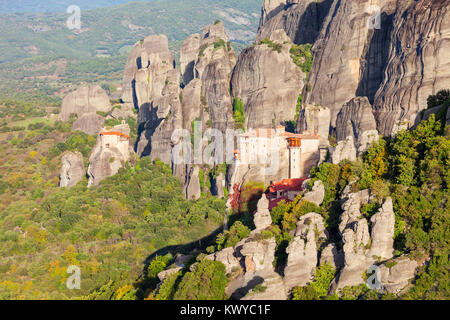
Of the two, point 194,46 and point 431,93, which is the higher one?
point 194,46

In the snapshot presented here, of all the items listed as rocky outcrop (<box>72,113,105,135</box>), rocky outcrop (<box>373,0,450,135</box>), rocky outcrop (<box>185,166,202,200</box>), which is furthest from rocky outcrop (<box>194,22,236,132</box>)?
rocky outcrop (<box>373,0,450,135</box>)

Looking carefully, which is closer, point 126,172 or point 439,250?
point 439,250

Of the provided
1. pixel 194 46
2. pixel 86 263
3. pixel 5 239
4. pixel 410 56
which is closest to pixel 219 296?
pixel 86 263

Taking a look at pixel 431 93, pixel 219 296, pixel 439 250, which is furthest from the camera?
pixel 431 93

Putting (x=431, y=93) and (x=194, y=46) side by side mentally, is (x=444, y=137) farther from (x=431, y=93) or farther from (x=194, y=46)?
(x=194, y=46)

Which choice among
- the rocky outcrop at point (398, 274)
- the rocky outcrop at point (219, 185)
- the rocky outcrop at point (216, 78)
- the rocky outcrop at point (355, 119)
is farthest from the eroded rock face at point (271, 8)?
the rocky outcrop at point (398, 274)

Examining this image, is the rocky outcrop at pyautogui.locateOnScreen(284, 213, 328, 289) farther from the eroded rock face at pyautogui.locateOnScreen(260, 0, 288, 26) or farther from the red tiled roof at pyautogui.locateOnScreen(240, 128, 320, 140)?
the eroded rock face at pyautogui.locateOnScreen(260, 0, 288, 26)

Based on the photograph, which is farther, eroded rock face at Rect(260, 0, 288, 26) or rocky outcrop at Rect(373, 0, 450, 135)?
eroded rock face at Rect(260, 0, 288, 26)
